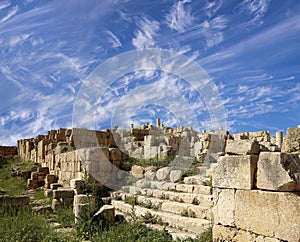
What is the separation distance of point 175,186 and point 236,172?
5.64 meters

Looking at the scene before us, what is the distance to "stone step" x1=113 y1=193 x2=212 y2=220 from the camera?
322 inches

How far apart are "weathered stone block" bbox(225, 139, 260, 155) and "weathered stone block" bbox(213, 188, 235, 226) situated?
720mm

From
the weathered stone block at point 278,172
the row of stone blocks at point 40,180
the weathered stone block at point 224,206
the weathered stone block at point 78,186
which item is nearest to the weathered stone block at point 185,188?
the weathered stone block at point 78,186

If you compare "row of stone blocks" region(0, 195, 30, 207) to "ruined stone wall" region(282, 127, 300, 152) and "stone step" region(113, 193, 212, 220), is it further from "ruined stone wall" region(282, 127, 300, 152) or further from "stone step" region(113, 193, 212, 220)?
"ruined stone wall" region(282, 127, 300, 152)

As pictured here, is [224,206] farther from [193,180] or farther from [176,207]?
[193,180]

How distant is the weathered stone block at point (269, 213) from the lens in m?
5.01

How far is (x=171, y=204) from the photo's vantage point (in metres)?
9.41

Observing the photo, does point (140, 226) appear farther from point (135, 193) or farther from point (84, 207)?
point (135, 193)

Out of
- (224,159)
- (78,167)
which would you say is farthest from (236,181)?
(78,167)

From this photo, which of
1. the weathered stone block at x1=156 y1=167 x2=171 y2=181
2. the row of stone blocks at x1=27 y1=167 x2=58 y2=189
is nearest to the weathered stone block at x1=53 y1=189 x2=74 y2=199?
the weathered stone block at x1=156 y1=167 x2=171 y2=181

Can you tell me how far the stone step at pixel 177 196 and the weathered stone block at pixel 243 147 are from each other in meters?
3.08

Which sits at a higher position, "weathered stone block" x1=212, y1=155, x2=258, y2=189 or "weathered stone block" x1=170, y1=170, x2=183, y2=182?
"weathered stone block" x1=212, y1=155, x2=258, y2=189

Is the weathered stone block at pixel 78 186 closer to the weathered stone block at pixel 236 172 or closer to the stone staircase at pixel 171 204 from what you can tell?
the stone staircase at pixel 171 204

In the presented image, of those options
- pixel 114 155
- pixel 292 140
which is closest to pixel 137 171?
pixel 114 155
